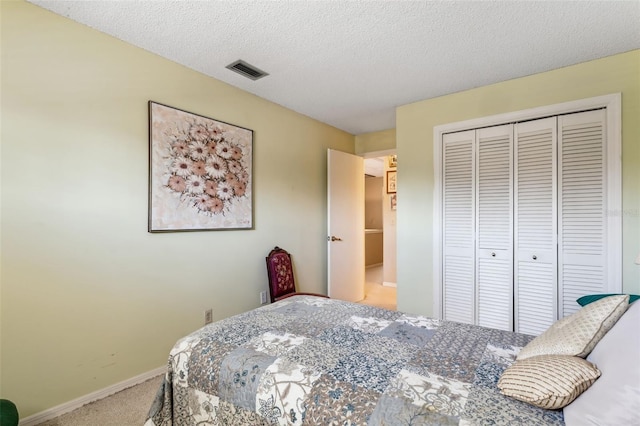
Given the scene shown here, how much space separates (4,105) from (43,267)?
95 cm

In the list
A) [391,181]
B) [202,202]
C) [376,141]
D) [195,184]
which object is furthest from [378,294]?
[195,184]

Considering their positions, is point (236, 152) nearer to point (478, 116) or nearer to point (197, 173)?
point (197, 173)

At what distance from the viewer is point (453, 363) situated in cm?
125

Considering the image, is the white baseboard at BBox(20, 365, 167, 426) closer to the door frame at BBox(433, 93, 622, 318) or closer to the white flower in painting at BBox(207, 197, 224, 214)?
the white flower in painting at BBox(207, 197, 224, 214)

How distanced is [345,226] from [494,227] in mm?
1854

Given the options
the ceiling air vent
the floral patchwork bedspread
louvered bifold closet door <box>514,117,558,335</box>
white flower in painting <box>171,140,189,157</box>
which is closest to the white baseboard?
the floral patchwork bedspread

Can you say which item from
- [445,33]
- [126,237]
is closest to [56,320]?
[126,237]

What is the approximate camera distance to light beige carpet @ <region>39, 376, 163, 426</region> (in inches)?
72.4

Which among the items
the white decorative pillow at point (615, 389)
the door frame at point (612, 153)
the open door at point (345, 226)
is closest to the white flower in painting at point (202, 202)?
the open door at point (345, 226)

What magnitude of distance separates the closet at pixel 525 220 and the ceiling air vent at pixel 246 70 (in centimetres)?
193

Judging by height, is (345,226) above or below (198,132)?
below

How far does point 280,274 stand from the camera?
3273 mm

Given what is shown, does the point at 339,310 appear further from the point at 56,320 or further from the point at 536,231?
the point at 536,231

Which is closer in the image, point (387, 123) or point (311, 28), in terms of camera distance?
point (311, 28)
